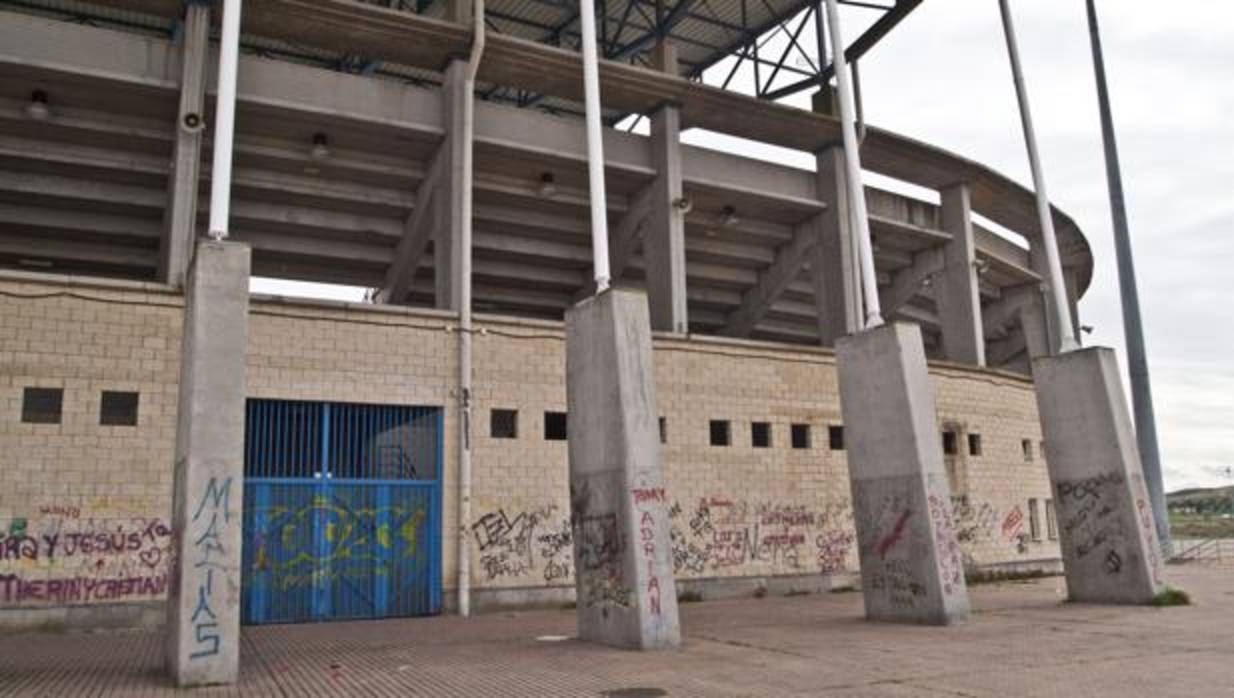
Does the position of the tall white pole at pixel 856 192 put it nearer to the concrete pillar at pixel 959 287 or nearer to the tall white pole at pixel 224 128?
the tall white pole at pixel 224 128

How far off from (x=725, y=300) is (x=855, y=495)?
50.6 ft

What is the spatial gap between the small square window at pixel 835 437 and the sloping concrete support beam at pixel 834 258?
282 centimetres

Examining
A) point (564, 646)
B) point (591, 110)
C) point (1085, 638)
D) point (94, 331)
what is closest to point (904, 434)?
point (1085, 638)

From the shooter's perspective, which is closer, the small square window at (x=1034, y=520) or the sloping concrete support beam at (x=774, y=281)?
the sloping concrete support beam at (x=774, y=281)

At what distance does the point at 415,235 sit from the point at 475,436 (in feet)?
21.5

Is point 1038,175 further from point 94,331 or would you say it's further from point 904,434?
point 94,331

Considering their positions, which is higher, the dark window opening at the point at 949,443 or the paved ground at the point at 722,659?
the dark window opening at the point at 949,443

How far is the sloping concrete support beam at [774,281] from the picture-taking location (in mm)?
26750

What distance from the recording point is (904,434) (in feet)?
48.3

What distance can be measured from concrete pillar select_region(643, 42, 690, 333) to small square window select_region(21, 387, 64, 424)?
40.9 feet

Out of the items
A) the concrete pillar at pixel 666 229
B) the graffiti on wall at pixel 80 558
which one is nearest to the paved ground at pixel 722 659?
the graffiti on wall at pixel 80 558

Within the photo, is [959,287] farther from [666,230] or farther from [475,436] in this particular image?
[475,436]

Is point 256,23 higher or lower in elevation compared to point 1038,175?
higher

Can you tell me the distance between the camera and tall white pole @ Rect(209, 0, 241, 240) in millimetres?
11453
